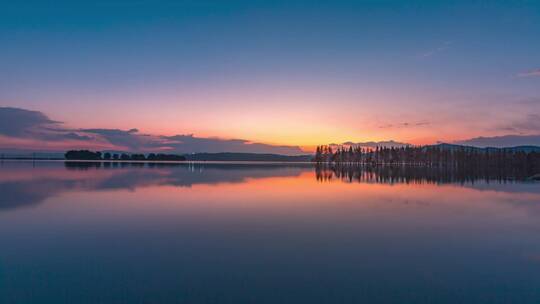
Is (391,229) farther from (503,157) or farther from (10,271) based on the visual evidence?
(503,157)

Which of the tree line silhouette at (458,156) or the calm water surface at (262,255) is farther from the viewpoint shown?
the tree line silhouette at (458,156)

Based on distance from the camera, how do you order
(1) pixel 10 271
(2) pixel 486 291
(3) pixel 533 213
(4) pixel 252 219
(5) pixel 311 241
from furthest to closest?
(3) pixel 533 213, (4) pixel 252 219, (5) pixel 311 241, (1) pixel 10 271, (2) pixel 486 291

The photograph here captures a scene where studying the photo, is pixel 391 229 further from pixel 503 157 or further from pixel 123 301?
pixel 503 157

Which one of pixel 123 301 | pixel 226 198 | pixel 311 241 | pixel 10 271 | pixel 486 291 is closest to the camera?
pixel 123 301

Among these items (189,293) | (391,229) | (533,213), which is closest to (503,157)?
(533,213)

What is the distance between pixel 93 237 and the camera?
37.4ft

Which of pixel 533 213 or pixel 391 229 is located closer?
pixel 391 229

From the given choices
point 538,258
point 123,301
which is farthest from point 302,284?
point 538,258

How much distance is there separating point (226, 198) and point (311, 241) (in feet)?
37.8

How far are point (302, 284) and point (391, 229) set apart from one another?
697 cm

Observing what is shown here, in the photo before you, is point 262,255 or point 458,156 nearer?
point 262,255

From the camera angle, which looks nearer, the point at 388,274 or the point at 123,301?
the point at 123,301

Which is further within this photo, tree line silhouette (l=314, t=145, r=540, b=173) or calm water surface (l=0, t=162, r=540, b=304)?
tree line silhouette (l=314, t=145, r=540, b=173)

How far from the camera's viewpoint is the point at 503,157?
131m
